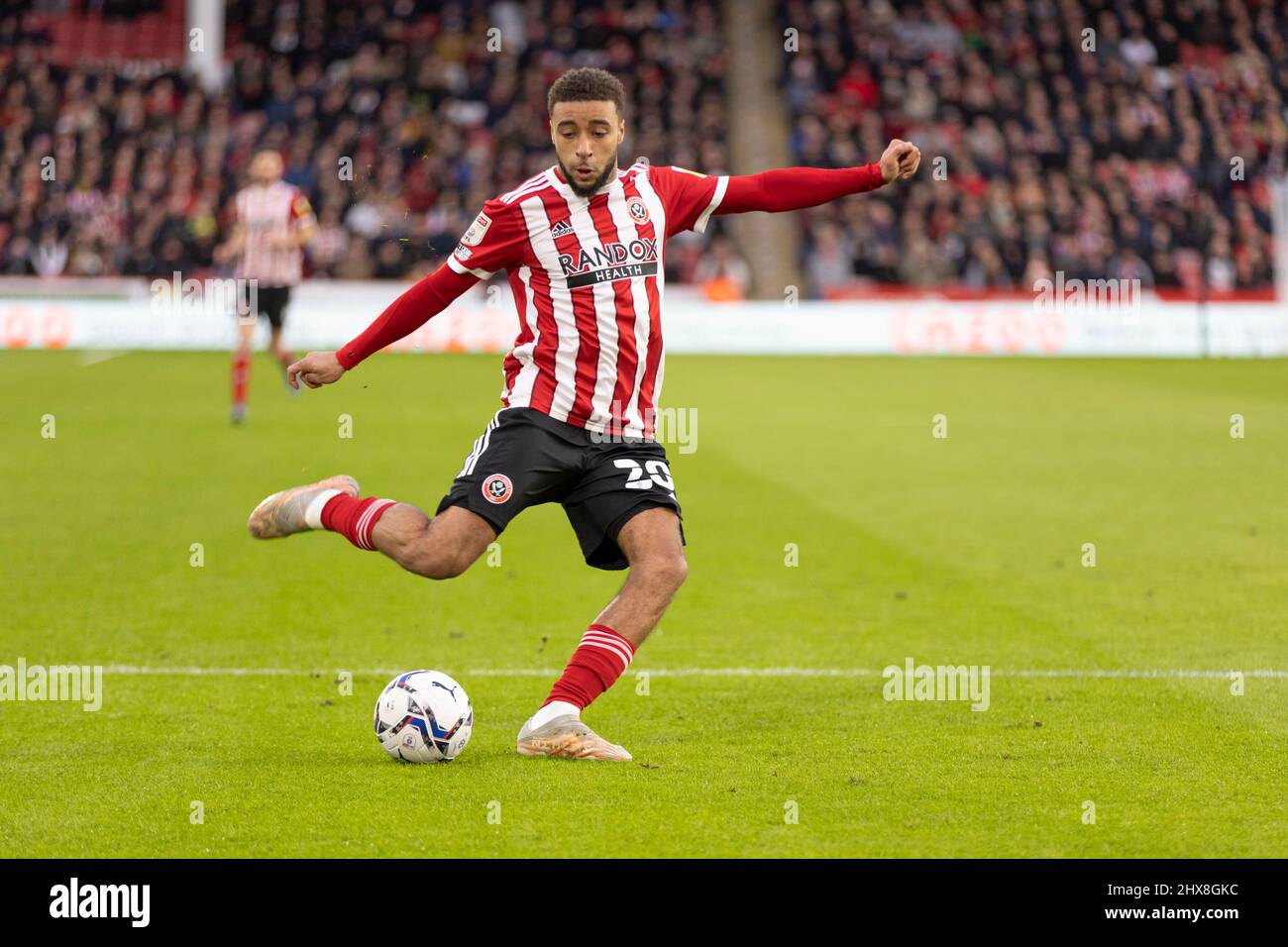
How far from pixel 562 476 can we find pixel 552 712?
745 millimetres

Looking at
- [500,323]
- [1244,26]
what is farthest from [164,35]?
[1244,26]

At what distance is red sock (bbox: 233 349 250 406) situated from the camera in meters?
16.0

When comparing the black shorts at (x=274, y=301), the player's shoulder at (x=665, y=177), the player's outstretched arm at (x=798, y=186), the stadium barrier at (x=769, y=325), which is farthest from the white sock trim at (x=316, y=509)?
the stadium barrier at (x=769, y=325)

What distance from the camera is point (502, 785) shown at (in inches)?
200

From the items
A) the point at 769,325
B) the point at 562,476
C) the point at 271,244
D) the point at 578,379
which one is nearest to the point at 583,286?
the point at 578,379

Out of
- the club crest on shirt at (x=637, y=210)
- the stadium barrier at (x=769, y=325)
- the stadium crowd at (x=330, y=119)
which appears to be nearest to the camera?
the club crest on shirt at (x=637, y=210)

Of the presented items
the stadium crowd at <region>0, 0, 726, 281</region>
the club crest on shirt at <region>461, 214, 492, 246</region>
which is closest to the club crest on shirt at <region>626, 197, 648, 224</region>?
the club crest on shirt at <region>461, 214, 492, 246</region>

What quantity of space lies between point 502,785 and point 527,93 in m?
28.5

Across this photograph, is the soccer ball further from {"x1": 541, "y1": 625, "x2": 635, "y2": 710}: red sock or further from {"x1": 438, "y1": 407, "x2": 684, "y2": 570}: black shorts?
{"x1": 438, "y1": 407, "x2": 684, "y2": 570}: black shorts

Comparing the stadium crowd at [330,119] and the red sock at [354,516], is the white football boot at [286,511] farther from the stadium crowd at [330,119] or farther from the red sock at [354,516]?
the stadium crowd at [330,119]

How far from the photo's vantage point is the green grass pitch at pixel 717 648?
4742 millimetres

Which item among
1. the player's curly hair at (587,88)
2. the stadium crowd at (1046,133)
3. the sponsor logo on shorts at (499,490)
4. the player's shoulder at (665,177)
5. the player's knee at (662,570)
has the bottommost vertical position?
the player's knee at (662,570)
